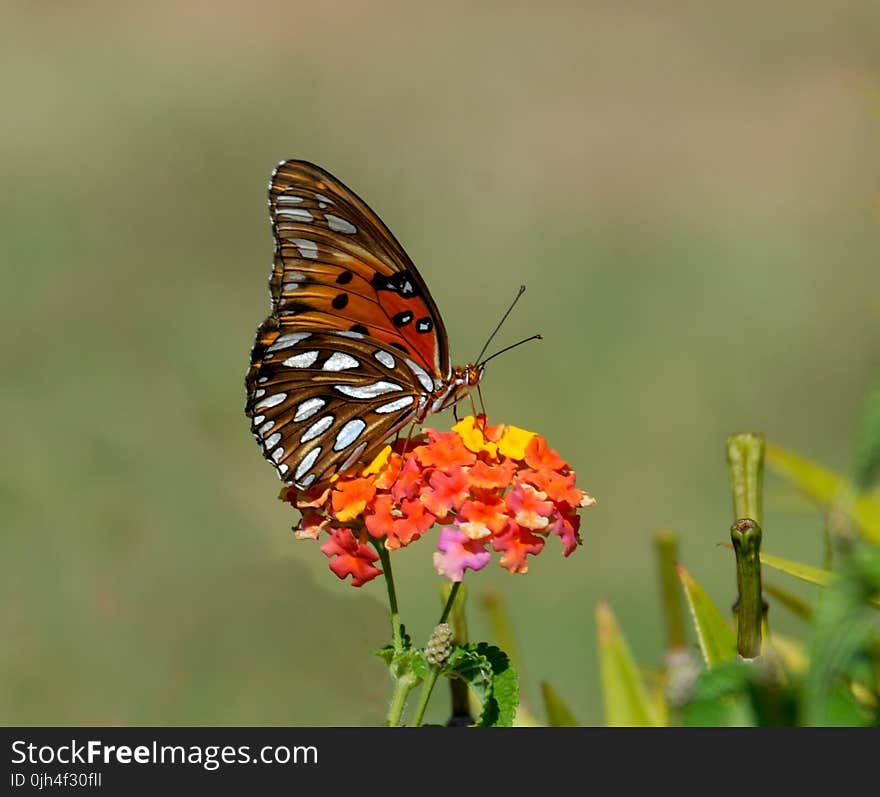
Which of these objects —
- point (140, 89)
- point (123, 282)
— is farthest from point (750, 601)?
point (140, 89)

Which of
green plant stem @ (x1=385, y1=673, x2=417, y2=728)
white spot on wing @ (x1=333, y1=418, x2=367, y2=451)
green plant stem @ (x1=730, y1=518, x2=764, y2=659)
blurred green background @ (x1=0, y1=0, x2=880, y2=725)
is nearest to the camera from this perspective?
green plant stem @ (x1=730, y1=518, x2=764, y2=659)

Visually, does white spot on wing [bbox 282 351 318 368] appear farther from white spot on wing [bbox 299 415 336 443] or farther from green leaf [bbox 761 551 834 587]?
green leaf [bbox 761 551 834 587]

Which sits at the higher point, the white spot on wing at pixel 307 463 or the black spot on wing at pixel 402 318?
the black spot on wing at pixel 402 318

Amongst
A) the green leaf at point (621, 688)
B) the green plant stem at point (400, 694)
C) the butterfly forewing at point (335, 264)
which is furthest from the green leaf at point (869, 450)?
the green leaf at point (621, 688)

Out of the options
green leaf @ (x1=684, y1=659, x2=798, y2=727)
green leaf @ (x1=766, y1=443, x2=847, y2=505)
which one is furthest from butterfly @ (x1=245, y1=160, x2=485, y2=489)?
green leaf @ (x1=684, y1=659, x2=798, y2=727)

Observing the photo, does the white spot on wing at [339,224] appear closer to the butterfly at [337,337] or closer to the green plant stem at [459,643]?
the butterfly at [337,337]

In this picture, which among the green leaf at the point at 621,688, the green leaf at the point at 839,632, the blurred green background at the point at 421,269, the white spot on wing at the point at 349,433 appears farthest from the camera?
the blurred green background at the point at 421,269

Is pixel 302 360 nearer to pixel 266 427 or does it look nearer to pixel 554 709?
pixel 266 427
